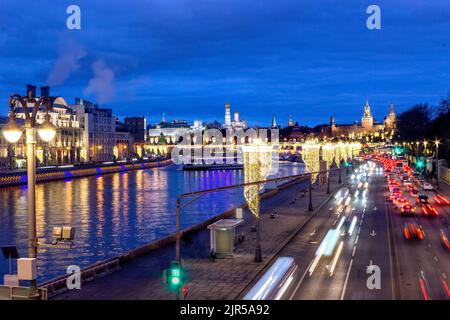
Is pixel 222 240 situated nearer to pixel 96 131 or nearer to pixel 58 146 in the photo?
pixel 58 146

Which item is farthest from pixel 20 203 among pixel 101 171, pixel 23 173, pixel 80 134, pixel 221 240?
pixel 80 134

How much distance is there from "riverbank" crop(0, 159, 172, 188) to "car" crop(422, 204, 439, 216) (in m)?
66.2

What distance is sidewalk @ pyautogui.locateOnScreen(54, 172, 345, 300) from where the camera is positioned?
713 inches

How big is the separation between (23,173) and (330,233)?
78.6m

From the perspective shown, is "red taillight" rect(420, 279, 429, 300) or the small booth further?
the small booth

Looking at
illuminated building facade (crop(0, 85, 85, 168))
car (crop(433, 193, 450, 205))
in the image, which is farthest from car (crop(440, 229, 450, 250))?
illuminated building facade (crop(0, 85, 85, 168))

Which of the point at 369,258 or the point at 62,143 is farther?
the point at 62,143

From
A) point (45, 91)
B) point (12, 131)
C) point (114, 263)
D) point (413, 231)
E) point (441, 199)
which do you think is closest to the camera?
point (12, 131)

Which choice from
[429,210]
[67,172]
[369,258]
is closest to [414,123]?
[67,172]

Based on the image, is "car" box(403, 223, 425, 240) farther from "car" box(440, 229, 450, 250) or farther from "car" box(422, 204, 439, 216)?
"car" box(422, 204, 439, 216)

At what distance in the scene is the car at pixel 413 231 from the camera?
29562 millimetres

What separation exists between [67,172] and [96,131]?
55121 mm

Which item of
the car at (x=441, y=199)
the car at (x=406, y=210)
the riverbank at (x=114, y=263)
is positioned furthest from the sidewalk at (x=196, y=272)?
the car at (x=441, y=199)

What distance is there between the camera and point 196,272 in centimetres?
2133
